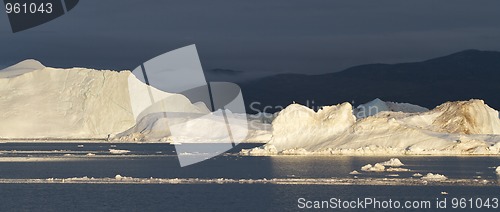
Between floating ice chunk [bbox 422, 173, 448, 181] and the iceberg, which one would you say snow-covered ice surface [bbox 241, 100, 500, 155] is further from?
the iceberg

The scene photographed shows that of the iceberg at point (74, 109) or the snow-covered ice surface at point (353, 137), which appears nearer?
the snow-covered ice surface at point (353, 137)

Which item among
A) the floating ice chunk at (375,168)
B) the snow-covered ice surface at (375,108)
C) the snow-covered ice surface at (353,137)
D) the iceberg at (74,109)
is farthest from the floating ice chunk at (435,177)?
the iceberg at (74,109)

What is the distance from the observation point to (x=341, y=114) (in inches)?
2876

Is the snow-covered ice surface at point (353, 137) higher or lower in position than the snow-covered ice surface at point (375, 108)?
higher

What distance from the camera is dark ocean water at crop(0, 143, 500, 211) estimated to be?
127 ft

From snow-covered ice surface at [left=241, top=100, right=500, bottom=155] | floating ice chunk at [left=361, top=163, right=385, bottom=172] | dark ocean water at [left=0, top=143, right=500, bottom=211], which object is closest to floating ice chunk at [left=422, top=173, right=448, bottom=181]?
dark ocean water at [left=0, top=143, right=500, bottom=211]

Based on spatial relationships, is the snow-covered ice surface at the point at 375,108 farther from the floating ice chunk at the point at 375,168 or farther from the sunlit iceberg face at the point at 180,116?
the floating ice chunk at the point at 375,168
